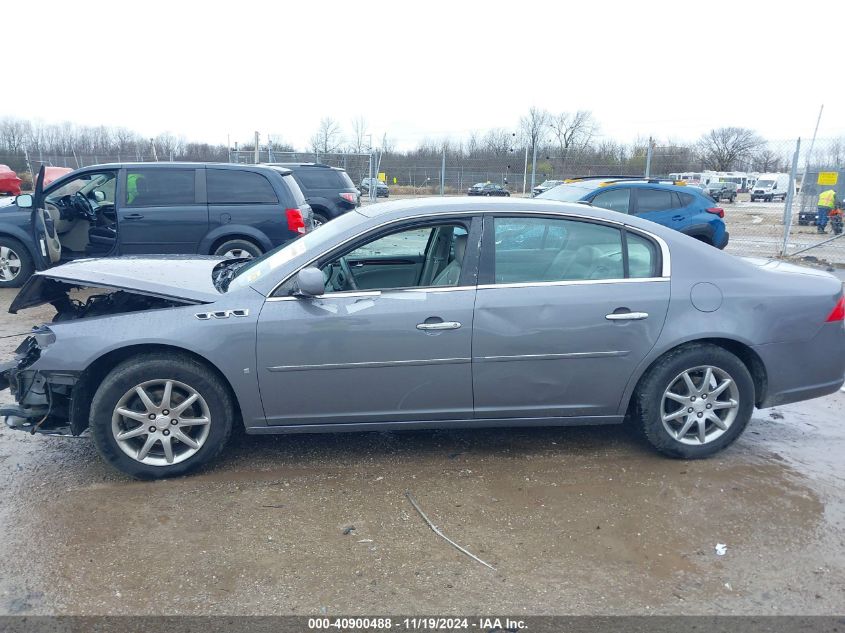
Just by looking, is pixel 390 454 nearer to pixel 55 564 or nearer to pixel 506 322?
pixel 506 322

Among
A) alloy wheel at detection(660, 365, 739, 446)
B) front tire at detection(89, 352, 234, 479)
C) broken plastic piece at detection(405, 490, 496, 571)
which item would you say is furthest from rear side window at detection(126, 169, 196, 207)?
alloy wheel at detection(660, 365, 739, 446)

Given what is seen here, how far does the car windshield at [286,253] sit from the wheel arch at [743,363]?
197 centimetres

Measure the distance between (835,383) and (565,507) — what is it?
80.0 inches

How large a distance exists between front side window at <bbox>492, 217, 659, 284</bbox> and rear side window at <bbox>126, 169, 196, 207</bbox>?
6352mm

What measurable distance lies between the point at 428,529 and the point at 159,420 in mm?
1634

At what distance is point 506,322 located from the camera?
3955mm

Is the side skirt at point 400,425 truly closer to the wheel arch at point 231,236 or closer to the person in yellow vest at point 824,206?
the wheel arch at point 231,236

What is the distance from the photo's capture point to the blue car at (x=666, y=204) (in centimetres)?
1188

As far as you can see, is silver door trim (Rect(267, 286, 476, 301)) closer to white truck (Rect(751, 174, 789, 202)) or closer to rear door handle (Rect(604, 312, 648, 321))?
rear door handle (Rect(604, 312, 648, 321))

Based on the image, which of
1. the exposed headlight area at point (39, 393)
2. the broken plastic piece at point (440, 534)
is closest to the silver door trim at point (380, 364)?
the broken plastic piece at point (440, 534)

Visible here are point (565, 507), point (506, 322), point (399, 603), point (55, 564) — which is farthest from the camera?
point (506, 322)

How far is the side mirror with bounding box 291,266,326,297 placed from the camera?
3.82 m

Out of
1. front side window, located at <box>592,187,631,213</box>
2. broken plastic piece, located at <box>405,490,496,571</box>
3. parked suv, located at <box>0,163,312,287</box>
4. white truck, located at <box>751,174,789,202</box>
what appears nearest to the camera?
broken plastic piece, located at <box>405,490,496,571</box>

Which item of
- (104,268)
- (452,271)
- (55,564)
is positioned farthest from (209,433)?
(452,271)
